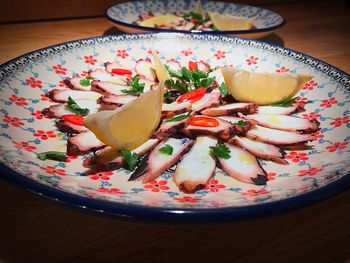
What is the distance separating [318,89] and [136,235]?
0.81 meters

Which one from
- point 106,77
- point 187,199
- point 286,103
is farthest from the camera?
point 106,77

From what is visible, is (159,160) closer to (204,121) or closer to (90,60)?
(204,121)

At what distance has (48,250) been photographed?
0.77m

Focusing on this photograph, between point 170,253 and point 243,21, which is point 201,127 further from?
point 243,21

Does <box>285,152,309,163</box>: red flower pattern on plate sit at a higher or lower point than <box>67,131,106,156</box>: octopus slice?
lower

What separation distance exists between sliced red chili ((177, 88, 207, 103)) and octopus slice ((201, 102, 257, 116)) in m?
0.07

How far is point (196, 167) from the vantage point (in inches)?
36.0

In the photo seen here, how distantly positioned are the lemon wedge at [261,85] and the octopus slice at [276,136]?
160 millimetres

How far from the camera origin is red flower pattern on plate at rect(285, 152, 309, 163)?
0.98 metres

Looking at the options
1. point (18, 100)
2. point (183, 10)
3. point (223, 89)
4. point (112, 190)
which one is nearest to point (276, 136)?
point (223, 89)

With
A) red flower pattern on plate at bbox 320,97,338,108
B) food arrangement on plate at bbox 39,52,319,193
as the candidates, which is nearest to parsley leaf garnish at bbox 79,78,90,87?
food arrangement on plate at bbox 39,52,319,193

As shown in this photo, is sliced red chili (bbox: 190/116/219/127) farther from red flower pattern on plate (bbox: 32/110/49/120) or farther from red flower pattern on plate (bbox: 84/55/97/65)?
red flower pattern on plate (bbox: 84/55/97/65)

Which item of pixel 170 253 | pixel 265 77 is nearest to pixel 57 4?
pixel 265 77

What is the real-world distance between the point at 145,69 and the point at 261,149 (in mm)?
630
